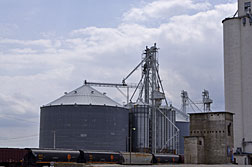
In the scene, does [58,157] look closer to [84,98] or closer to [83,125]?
[83,125]

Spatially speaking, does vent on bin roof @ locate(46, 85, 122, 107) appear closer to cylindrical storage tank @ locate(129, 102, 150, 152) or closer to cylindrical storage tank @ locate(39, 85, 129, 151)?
cylindrical storage tank @ locate(39, 85, 129, 151)

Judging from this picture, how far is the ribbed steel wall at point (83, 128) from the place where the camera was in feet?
338

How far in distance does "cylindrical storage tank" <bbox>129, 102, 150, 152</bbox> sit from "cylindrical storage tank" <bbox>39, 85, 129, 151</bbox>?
543cm

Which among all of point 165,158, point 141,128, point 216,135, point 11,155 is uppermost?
point 141,128

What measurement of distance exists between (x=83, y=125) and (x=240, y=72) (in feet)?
137

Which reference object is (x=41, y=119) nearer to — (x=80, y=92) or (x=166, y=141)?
(x=80, y=92)

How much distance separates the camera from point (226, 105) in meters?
96.5

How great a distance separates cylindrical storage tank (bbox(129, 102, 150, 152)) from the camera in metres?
115

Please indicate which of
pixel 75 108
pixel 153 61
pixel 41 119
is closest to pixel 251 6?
pixel 153 61

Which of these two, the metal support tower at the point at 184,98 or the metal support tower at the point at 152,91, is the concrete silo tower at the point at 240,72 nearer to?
the metal support tower at the point at 152,91

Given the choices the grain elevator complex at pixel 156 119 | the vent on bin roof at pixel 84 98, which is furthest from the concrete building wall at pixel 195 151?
the vent on bin roof at pixel 84 98

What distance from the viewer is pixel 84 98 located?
363ft

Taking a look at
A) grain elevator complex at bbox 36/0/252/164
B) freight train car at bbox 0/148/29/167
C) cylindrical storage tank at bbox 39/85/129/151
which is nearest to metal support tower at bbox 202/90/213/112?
grain elevator complex at bbox 36/0/252/164

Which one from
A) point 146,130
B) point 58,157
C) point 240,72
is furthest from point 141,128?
point 58,157
